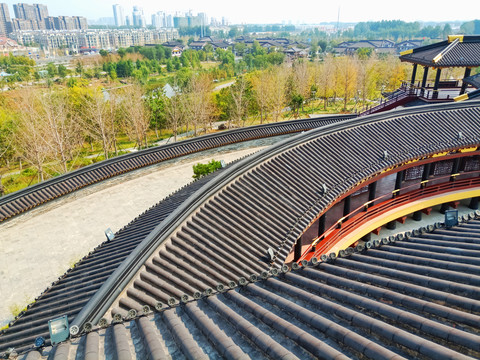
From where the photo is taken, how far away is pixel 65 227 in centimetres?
1611

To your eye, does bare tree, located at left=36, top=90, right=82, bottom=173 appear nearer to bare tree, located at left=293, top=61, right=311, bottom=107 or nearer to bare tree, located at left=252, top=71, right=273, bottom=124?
bare tree, located at left=252, top=71, right=273, bottom=124

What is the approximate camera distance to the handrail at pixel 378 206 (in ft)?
46.1

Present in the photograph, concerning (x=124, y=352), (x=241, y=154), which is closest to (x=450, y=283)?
(x=124, y=352)

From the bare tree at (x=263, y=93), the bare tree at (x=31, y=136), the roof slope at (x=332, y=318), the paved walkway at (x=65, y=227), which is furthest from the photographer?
the bare tree at (x=263, y=93)

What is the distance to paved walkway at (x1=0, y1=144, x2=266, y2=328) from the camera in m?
13.0

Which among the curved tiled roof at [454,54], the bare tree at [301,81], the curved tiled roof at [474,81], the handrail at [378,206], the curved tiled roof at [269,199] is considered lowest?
the handrail at [378,206]

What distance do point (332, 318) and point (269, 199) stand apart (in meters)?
6.22

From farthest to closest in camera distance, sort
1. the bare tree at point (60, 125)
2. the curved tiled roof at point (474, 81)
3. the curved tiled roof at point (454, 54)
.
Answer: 1. the bare tree at point (60, 125)
2. the curved tiled roof at point (474, 81)
3. the curved tiled roof at point (454, 54)

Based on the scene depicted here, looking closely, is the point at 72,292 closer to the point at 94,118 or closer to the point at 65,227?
the point at 65,227

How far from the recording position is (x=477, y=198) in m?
19.0

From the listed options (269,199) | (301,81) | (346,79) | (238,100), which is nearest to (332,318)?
(269,199)

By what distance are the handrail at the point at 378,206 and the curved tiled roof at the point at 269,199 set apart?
2.21 metres

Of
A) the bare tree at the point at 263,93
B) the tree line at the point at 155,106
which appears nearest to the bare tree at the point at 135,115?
the tree line at the point at 155,106

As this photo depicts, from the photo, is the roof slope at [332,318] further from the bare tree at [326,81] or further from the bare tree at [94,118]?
the bare tree at [326,81]
